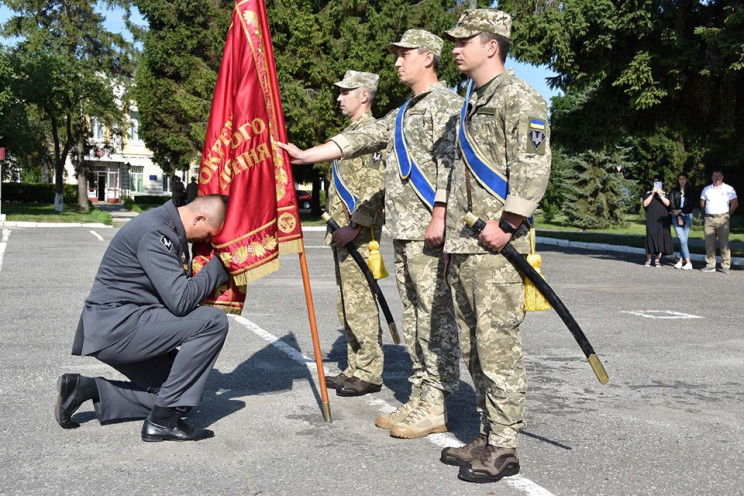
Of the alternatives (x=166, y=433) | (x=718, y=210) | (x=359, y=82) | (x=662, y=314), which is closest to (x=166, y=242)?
(x=166, y=433)

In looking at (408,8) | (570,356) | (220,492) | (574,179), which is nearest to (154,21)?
(408,8)

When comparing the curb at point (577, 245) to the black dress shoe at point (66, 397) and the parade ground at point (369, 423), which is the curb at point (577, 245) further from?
the black dress shoe at point (66, 397)

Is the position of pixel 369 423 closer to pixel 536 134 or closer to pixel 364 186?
pixel 364 186

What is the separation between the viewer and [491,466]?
4.14m

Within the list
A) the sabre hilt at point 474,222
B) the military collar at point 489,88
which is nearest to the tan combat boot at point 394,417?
the sabre hilt at point 474,222

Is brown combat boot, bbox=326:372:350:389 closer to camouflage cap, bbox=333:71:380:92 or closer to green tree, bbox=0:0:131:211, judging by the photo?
camouflage cap, bbox=333:71:380:92

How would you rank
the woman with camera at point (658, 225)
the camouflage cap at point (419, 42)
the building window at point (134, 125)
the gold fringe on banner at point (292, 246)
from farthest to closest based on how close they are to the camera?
the building window at point (134, 125), the woman with camera at point (658, 225), the gold fringe on banner at point (292, 246), the camouflage cap at point (419, 42)

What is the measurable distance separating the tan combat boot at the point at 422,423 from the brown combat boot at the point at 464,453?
41 centimetres

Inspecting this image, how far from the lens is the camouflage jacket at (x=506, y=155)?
4121 mm

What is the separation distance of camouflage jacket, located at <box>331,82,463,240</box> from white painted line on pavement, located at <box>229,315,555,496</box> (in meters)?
1.16

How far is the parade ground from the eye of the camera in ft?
13.5

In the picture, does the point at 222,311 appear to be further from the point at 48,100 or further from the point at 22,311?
the point at 48,100

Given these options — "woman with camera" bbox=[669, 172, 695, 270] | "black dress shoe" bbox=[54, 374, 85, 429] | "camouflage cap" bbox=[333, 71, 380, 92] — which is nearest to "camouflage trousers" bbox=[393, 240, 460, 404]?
"camouflage cap" bbox=[333, 71, 380, 92]

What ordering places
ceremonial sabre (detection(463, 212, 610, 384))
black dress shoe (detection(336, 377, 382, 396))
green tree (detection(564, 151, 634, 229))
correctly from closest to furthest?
ceremonial sabre (detection(463, 212, 610, 384)), black dress shoe (detection(336, 377, 382, 396)), green tree (detection(564, 151, 634, 229))
